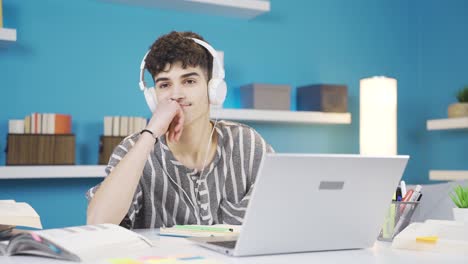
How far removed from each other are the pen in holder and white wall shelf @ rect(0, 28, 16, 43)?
1.99 meters

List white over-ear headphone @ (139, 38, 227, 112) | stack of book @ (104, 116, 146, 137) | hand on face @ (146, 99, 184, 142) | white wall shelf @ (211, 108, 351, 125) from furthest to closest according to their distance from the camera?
white wall shelf @ (211, 108, 351, 125) → stack of book @ (104, 116, 146, 137) → white over-ear headphone @ (139, 38, 227, 112) → hand on face @ (146, 99, 184, 142)

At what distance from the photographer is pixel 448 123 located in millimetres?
3529

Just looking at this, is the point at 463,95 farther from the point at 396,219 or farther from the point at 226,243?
the point at 226,243

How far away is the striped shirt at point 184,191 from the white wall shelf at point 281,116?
4.17 feet

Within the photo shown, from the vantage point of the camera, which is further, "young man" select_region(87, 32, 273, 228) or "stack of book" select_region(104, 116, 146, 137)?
"stack of book" select_region(104, 116, 146, 137)

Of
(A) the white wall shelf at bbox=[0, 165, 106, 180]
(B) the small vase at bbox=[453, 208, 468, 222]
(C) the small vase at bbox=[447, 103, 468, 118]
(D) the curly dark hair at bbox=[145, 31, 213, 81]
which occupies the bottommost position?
(A) the white wall shelf at bbox=[0, 165, 106, 180]

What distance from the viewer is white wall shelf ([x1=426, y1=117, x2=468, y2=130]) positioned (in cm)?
343

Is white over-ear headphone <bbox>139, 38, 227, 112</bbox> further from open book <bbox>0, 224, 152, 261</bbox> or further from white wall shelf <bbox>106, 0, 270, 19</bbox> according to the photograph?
white wall shelf <bbox>106, 0, 270, 19</bbox>

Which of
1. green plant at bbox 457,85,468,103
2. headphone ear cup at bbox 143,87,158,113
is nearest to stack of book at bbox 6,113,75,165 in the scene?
headphone ear cup at bbox 143,87,158,113

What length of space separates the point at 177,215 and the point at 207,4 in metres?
1.67

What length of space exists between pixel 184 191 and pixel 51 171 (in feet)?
4.10

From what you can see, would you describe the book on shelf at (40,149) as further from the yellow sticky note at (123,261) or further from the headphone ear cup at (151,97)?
the yellow sticky note at (123,261)

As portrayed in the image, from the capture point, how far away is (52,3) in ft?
9.95

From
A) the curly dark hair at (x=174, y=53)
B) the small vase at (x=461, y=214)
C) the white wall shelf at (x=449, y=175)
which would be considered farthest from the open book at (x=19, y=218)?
the white wall shelf at (x=449, y=175)
